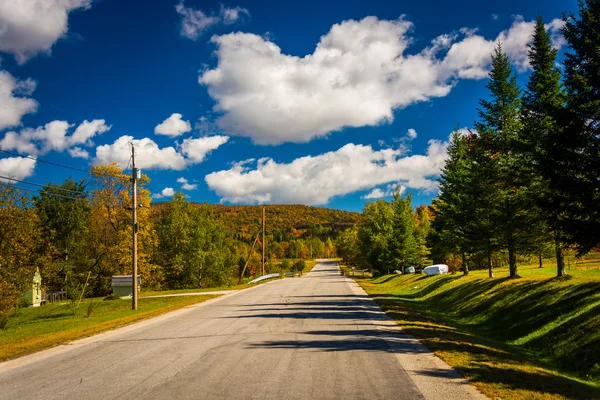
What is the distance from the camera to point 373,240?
58.6m

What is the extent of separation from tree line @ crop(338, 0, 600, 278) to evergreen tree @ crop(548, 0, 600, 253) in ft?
0.08

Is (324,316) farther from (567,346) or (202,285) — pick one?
(202,285)

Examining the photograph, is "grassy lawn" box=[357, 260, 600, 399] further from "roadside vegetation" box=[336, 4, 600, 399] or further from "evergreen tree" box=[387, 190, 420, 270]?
"evergreen tree" box=[387, 190, 420, 270]

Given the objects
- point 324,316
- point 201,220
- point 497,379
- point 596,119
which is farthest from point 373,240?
point 497,379

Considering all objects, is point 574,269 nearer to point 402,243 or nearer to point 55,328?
point 402,243

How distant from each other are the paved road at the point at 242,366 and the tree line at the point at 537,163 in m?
6.25

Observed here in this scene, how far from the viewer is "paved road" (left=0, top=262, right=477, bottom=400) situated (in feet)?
21.4

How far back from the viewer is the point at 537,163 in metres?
15.5

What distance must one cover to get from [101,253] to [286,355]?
39.8m

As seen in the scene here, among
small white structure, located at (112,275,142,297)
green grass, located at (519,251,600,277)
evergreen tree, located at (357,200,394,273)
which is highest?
evergreen tree, located at (357,200,394,273)

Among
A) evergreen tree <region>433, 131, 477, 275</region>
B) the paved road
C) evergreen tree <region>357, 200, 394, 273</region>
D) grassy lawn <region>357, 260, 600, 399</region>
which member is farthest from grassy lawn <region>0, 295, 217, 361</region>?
evergreen tree <region>357, 200, 394, 273</region>

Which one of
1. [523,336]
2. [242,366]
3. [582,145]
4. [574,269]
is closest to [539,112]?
[582,145]

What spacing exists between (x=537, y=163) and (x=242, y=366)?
13.6 m

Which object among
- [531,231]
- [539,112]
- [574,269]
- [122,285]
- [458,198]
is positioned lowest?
[122,285]
